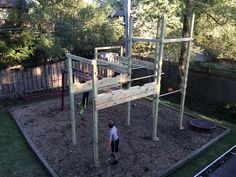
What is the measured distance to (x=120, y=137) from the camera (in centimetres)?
776

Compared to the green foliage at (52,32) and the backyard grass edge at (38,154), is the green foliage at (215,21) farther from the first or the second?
the backyard grass edge at (38,154)

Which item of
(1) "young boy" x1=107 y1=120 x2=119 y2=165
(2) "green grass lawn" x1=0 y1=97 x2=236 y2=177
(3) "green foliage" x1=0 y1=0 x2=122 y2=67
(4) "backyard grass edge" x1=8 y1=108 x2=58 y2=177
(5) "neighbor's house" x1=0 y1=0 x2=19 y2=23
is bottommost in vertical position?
(2) "green grass lawn" x1=0 y1=97 x2=236 y2=177

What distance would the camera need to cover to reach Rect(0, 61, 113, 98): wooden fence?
11422mm

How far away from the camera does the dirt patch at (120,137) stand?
6219mm

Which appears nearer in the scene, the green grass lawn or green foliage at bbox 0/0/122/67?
the green grass lawn

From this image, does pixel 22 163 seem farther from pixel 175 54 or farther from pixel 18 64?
pixel 175 54

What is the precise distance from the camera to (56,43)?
12.0m

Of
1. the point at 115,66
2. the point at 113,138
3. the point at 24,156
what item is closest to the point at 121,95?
the point at 113,138

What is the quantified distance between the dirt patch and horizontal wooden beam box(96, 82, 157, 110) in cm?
154

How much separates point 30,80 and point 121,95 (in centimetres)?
718

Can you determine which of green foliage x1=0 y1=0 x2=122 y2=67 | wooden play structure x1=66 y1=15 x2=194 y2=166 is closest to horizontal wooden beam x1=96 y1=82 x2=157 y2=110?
wooden play structure x1=66 y1=15 x2=194 y2=166

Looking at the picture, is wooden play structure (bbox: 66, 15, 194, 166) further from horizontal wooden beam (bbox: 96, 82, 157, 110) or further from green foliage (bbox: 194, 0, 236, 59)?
green foliage (bbox: 194, 0, 236, 59)

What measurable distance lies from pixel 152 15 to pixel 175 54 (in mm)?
3004

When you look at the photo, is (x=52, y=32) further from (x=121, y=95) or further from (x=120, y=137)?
(x=121, y=95)
